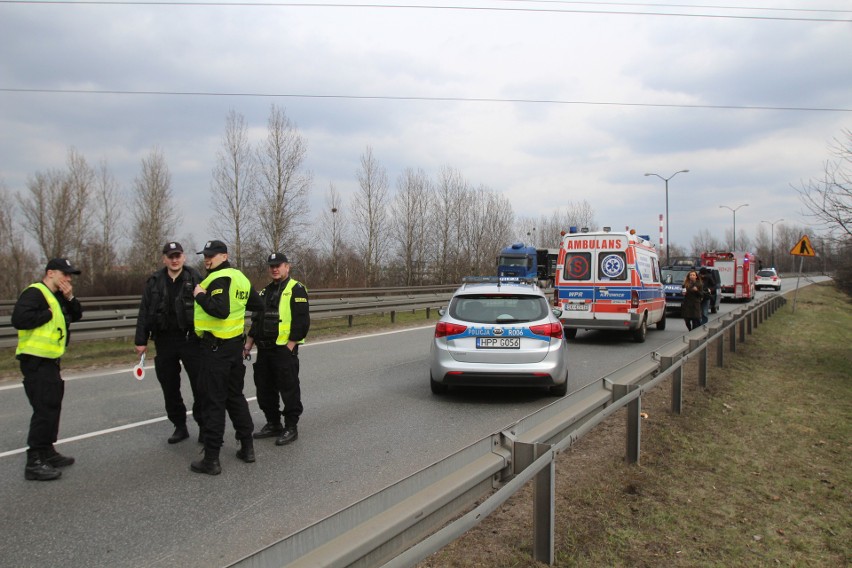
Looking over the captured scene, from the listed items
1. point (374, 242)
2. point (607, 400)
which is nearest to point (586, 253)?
point (607, 400)

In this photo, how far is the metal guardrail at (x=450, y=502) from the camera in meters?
1.96

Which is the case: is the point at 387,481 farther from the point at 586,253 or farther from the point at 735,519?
the point at 586,253

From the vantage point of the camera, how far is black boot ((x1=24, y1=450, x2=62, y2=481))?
4.65 meters

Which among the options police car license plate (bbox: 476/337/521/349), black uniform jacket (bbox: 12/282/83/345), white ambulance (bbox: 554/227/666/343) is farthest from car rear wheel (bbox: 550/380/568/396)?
white ambulance (bbox: 554/227/666/343)

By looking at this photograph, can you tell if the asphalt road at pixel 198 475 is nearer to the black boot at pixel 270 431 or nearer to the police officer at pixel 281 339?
the black boot at pixel 270 431

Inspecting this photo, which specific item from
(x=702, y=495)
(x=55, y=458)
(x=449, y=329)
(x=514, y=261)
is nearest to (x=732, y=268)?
(x=514, y=261)

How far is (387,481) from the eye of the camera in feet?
14.9

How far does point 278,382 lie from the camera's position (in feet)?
18.4

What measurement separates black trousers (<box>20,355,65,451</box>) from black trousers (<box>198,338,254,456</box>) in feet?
3.85

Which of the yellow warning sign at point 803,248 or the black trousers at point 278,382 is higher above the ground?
the yellow warning sign at point 803,248

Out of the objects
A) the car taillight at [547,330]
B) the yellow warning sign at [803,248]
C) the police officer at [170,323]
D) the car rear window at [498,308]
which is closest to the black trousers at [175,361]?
the police officer at [170,323]

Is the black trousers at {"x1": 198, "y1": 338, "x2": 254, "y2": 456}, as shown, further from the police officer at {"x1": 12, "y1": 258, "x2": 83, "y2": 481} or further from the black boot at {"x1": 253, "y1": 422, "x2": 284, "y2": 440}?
the police officer at {"x1": 12, "y1": 258, "x2": 83, "y2": 481}

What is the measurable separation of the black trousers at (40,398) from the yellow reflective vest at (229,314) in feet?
4.11

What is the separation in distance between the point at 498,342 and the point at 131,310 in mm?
9624
